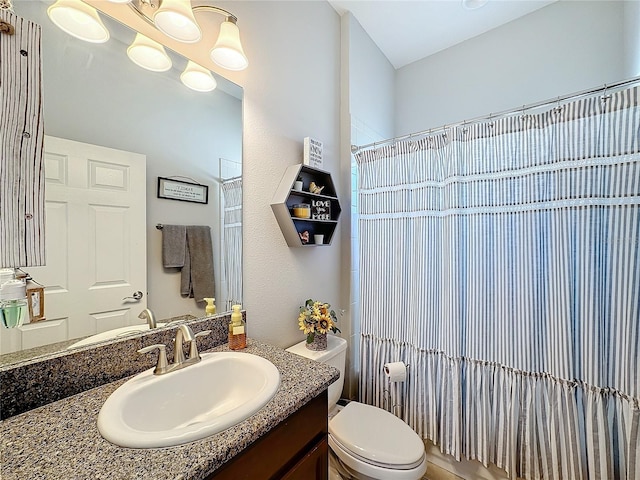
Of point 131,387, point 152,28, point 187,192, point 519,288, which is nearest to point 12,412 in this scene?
point 131,387

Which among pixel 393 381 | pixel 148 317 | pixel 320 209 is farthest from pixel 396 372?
pixel 148 317

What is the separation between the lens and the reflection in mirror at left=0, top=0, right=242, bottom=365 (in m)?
0.77

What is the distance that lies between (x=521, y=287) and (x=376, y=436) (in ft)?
3.11

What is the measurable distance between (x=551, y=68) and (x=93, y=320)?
2.70m

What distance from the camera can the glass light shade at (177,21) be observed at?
0.88 m

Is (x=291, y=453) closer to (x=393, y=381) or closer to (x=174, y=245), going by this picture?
(x=174, y=245)

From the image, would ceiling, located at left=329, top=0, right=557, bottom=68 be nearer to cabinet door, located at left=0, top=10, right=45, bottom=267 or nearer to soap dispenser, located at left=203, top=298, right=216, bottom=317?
cabinet door, located at left=0, top=10, right=45, bottom=267

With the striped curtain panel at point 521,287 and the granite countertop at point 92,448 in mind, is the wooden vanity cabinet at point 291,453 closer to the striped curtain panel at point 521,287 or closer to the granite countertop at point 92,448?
the granite countertop at point 92,448

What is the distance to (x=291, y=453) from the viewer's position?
779 millimetres

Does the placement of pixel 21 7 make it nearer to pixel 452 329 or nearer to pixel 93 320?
pixel 93 320

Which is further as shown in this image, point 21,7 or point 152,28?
point 152,28

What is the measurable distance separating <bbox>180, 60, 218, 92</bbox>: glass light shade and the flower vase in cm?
123

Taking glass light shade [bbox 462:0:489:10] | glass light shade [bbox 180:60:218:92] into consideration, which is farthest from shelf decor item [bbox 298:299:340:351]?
glass light shade [bbox 462:0:489:10]

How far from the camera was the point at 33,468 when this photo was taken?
0.51 m
